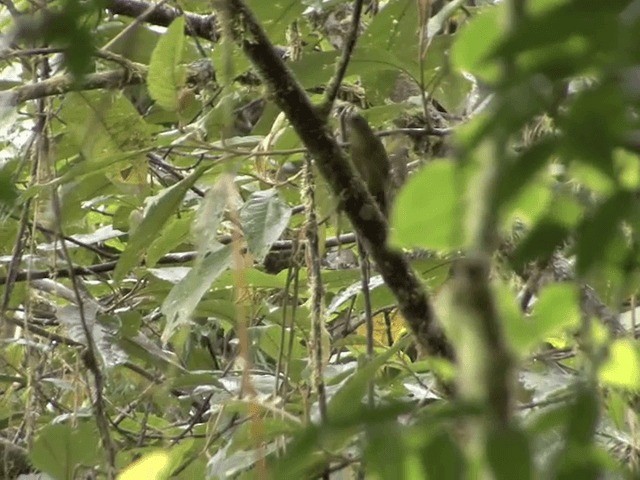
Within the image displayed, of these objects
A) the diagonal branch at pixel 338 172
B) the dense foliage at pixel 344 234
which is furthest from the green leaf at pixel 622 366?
the diagonal branch at pixel 338 172

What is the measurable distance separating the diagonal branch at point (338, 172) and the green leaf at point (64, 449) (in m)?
0.42

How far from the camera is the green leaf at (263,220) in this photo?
0.75 m

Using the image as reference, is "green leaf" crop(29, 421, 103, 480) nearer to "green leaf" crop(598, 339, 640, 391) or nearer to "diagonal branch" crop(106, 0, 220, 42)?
"diagonal branch" crop(106, 0, 220, 42)

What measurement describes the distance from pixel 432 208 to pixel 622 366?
4.8 inches

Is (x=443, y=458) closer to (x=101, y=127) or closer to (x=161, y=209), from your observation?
(x=161, y=209)

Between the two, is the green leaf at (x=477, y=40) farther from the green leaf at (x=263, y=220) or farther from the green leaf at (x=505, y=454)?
the green leaf at (x=263, y=220)

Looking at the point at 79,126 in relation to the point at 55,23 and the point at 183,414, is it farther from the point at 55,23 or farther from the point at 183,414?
the point at 55,23

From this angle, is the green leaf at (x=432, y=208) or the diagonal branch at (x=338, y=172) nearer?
the green leaf at (x=432, y=208)

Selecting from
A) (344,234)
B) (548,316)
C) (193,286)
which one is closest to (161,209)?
(193,286)

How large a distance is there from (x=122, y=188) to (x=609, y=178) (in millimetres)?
883

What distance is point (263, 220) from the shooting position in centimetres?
76

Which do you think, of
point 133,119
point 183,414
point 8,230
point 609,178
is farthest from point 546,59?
point 183,414

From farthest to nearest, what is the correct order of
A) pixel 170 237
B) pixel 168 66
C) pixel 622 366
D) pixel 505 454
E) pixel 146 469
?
pixel 170 237 < pixel 168 66 < pixel 146 469 < pixel 622 366 < pixel 505 454

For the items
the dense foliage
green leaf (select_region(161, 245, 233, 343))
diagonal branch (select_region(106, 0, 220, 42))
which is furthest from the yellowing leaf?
diagonal branch (select_region(106, 0, 220, 42))
